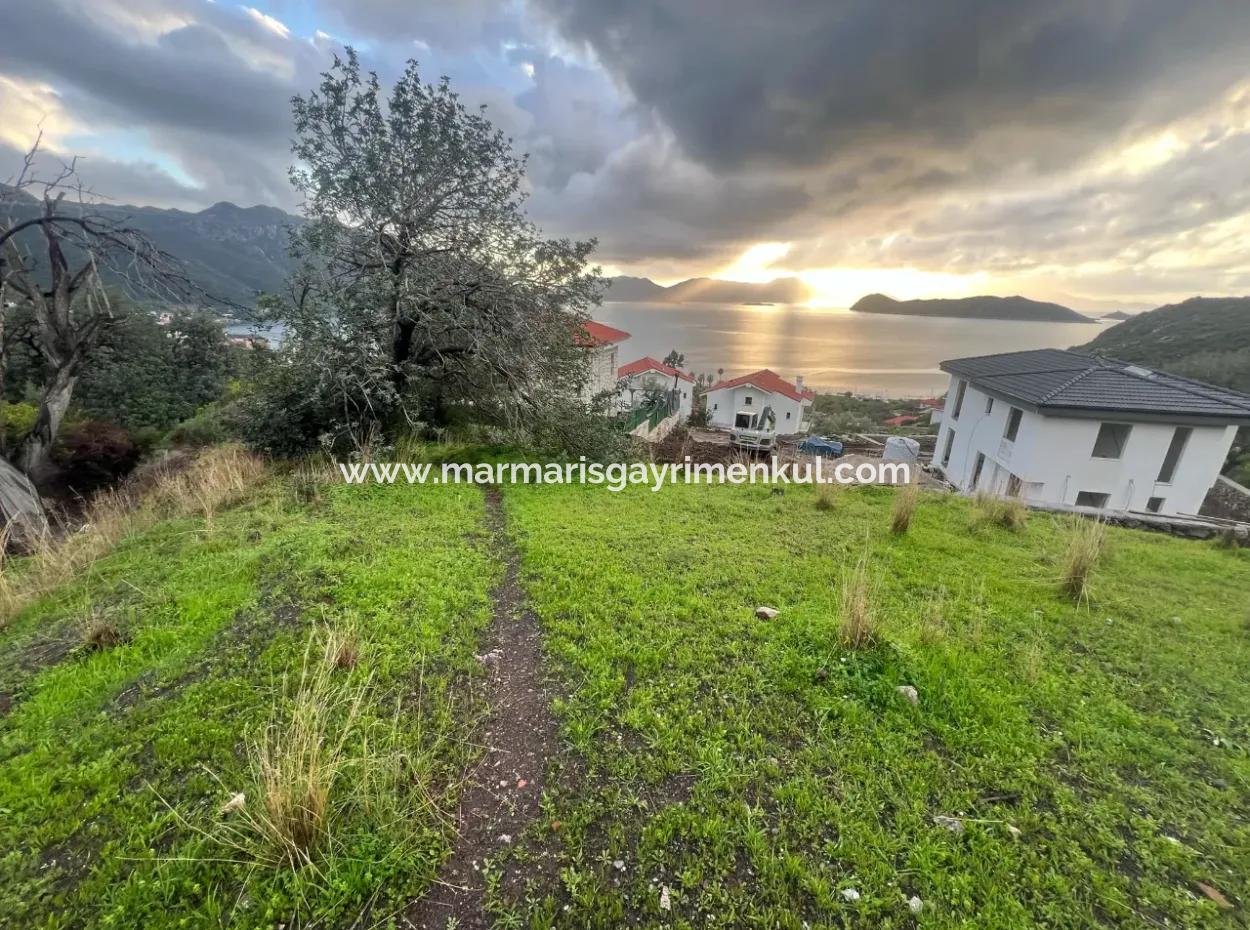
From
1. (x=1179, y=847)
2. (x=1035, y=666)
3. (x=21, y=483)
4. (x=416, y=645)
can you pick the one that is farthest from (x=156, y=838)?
(x=21, y=483)

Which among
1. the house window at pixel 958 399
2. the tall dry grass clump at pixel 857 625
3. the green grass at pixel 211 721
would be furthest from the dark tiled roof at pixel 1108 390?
the green grass at pixel 211 721

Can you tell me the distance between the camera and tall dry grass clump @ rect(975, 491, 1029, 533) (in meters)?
7.40

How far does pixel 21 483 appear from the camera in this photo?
336 inches

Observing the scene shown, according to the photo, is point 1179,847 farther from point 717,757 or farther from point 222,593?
point 222,593

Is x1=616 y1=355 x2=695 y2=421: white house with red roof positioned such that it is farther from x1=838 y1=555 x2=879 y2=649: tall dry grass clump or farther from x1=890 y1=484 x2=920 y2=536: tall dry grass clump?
x1=838 y1=555 x2=879 y2=649: tall dry grass clump

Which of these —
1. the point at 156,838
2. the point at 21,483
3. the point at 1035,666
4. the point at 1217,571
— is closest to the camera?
the point at 156,838

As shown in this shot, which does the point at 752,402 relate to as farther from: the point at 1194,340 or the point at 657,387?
the point at 1194,340

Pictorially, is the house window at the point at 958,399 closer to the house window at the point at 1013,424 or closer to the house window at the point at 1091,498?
the house window at the point at 1013,424

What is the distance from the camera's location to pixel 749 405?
107 feet

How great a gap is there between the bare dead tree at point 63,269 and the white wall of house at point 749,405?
28703 mm

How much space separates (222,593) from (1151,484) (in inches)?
868

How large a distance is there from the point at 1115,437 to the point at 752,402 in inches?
777

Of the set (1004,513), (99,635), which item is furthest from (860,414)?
(99,635)

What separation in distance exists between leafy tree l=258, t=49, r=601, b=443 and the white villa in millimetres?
13756
